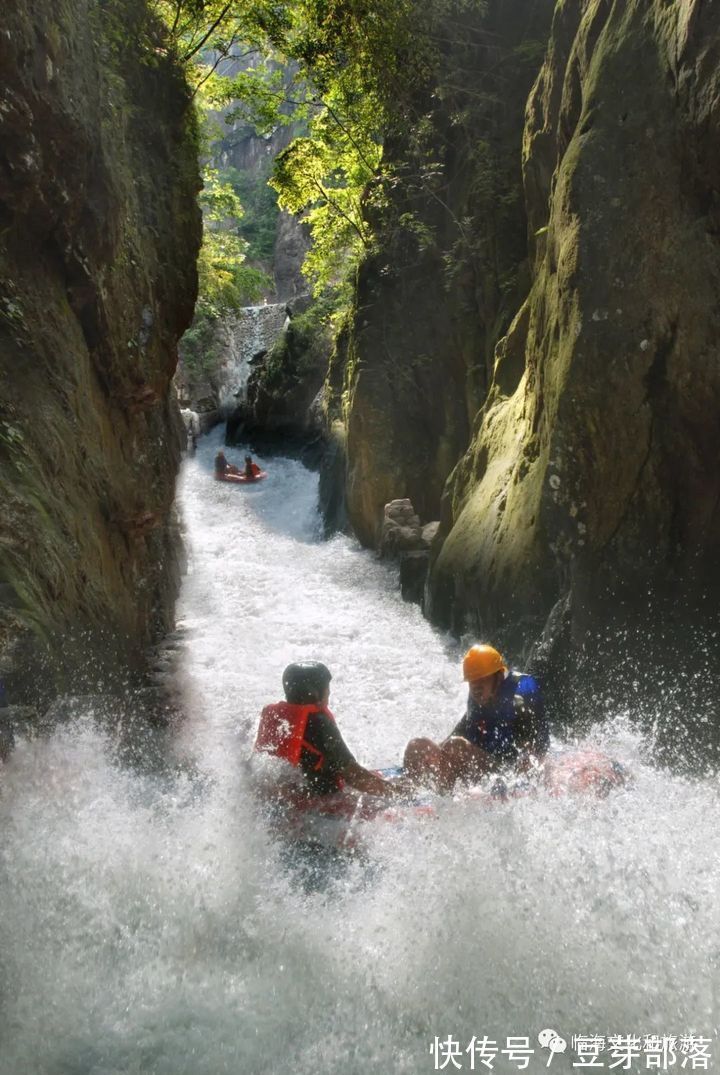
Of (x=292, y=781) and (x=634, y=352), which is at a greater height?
(x=634, y=352)

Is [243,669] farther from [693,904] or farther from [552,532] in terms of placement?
[693,904]

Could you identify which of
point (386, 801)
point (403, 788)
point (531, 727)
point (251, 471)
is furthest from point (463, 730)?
point (251, 471)

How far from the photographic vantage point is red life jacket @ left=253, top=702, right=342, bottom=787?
4664 mm

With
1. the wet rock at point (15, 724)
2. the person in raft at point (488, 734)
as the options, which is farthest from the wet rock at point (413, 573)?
the wet rock at point (15, 724)

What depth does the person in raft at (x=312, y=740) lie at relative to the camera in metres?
4.66

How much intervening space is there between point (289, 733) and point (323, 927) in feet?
4.04

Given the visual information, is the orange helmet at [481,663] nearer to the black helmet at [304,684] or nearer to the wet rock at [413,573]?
the black helmet at [304,684]

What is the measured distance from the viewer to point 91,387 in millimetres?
7656

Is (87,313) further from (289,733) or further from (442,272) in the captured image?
(442,272)

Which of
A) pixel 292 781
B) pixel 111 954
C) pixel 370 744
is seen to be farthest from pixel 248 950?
pixel 370 744

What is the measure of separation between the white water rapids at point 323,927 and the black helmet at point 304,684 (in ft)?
2.09

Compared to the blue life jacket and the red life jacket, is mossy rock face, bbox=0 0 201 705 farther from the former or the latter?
the blue life jacket

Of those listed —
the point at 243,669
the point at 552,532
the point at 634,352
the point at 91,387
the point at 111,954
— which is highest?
the point at 634,352

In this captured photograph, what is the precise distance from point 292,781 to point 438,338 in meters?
10.8
